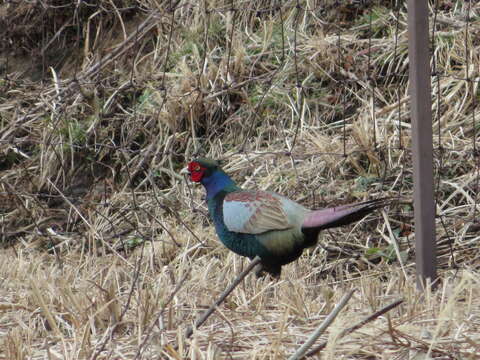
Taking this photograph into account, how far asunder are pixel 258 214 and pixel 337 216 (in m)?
0.46

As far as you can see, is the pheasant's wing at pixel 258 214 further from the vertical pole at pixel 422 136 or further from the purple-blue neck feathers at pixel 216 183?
the vertical pole at pixel 422 136

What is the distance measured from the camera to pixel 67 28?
664 centimetres

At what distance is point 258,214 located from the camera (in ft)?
11.9

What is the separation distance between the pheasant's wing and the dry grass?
0.96 feet

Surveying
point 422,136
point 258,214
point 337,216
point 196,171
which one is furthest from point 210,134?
point 422,136

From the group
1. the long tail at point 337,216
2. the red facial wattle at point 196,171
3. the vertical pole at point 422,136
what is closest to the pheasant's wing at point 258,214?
the long tail at point 337,216

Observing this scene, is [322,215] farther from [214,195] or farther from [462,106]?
[462,106]

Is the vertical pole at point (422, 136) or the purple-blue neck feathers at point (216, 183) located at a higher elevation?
the vertical pole at point (422, 136)

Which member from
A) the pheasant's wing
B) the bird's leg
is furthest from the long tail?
the bird's leg

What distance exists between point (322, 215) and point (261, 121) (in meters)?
2.13

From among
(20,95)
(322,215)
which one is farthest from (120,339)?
(20,95)

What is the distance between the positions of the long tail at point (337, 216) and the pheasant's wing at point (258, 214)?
0.32ft

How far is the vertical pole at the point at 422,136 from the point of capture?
3.18 metres

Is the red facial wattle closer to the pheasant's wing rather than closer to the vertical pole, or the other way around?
the pheasant's wing
